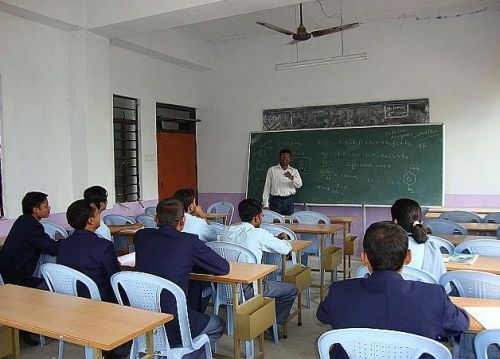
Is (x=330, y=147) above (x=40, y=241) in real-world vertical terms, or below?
above

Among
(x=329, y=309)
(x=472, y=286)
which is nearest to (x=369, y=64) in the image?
(x=472, y=286)

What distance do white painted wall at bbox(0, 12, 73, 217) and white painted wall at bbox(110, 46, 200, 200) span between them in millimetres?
1017

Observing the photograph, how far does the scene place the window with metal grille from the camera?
6.92m

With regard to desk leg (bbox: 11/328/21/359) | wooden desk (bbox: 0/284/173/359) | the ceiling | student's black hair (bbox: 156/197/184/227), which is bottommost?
desk leg (bbox: 11/328/21/359)

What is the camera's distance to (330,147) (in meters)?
7.29

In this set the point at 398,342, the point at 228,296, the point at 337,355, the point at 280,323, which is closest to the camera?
the point at 398,342

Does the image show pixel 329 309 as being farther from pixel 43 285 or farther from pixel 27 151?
pixel 27 151

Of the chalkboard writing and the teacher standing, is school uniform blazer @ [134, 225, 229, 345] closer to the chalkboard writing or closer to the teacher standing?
the teacher standing

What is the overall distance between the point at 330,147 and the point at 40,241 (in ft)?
15.3

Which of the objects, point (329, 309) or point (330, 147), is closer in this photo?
point (329, 309)

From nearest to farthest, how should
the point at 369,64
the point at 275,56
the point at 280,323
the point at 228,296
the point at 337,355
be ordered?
the point at 337,355 < the point at 228,296 < the point at 280,323 < the point at 369,64 < the point at 275,56

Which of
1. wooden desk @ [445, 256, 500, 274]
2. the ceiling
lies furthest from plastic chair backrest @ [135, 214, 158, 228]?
wooden desk @ [445, 256, 500, 274]

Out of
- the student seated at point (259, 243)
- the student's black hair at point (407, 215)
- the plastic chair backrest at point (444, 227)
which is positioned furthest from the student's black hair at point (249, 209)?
the plastic chair backrest at point (444, 227)

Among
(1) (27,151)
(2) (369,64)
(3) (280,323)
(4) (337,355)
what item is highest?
(2) (369,64)
